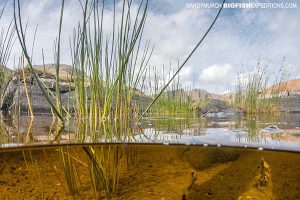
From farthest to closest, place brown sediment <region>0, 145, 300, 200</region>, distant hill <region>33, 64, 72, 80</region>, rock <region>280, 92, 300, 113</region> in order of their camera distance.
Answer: rock <region>280, 92, 300, 113</region>
distant hill <region>33, 64, 72, 80</region>
brown sediment <region>0, 145, 300, 200</region>

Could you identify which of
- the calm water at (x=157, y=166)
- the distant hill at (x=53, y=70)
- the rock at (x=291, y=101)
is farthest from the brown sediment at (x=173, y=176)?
the rock at (x=291, y=101)

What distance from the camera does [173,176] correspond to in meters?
3.69

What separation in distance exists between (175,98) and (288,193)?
418 centimetres

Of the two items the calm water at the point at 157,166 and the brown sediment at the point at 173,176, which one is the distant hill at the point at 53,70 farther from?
the brown sediment at the point at 173,176

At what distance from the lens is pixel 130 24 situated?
2.25 metres

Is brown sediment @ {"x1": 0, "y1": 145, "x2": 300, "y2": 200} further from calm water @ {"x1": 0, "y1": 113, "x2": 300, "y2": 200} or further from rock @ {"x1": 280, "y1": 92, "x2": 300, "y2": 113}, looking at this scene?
rock @ {"x1": 280, "y1": 92, "x2": 300, "y2": 113}

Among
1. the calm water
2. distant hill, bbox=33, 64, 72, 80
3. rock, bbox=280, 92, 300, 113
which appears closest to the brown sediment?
the calm water

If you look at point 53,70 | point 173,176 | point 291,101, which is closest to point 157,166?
point 173,176

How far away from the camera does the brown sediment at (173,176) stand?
3.21 meters

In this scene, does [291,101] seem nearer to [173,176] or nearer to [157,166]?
[157,166]

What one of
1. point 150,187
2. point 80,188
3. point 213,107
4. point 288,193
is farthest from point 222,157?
point 213,107

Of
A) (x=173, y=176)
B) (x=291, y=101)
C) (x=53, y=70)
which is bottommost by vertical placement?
(x=173, y=176)

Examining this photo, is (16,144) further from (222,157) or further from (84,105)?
(222,157)

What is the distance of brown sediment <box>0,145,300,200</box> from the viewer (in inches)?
127
